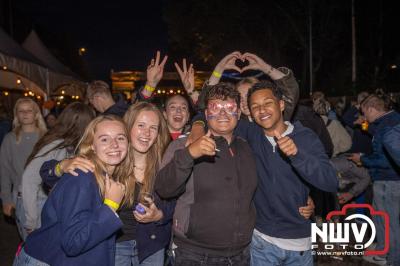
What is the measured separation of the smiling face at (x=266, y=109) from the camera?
9.78ft

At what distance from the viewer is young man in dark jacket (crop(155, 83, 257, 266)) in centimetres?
272

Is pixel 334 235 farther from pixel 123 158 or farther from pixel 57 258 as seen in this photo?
pixel 57 258

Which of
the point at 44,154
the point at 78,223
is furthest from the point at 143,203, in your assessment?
the point at 44,154

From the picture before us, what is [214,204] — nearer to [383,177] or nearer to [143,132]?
[143,132]

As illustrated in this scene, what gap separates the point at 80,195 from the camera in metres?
2.34

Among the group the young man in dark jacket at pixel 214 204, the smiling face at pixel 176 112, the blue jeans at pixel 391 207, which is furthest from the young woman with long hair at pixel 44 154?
the blue jeans at pixel 391 207

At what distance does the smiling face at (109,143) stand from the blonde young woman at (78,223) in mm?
78

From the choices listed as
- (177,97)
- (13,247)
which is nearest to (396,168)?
(177,97)

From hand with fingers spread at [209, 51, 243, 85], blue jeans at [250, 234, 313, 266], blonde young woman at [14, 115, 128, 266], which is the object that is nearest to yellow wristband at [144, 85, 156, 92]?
hand with fingers spread at [209, 51, 243, 85]

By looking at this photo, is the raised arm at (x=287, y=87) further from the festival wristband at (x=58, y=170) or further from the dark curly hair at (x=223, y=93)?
the festival wristband at (x=58, y=170)

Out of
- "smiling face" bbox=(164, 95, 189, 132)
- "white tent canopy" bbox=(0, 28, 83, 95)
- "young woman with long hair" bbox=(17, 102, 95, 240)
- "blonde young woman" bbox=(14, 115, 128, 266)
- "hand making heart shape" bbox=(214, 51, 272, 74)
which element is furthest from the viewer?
"white tent canopy" bbox=(0, 28, 83, 95)

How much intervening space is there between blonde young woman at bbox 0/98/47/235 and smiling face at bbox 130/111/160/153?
2.54 metres

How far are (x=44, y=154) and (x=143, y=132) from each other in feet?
4.28

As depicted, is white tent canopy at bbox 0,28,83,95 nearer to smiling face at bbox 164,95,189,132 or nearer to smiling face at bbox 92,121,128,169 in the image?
smiling face at bbox 164,95,189,132
